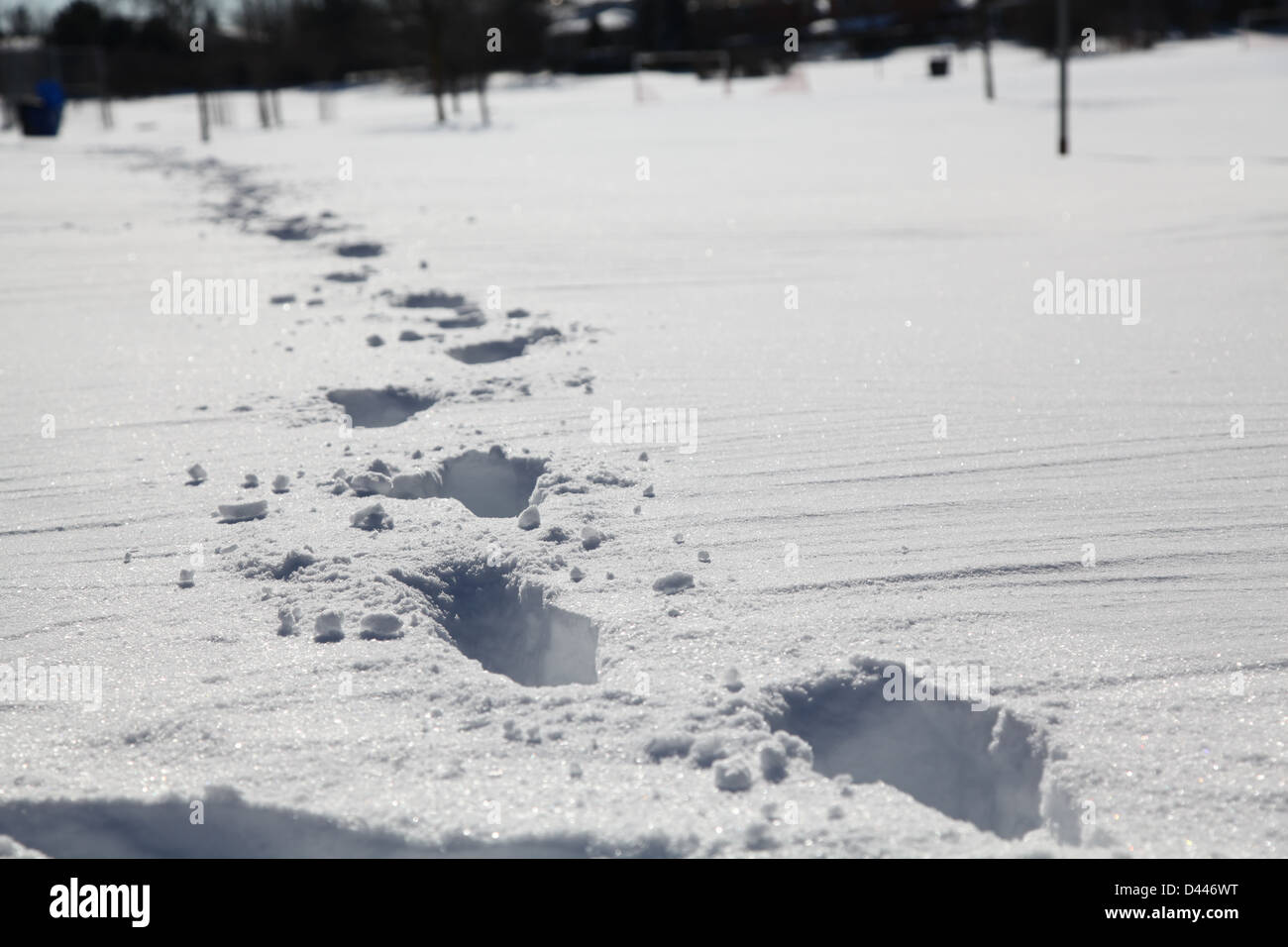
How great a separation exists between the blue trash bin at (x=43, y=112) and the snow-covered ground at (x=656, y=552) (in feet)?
63.7

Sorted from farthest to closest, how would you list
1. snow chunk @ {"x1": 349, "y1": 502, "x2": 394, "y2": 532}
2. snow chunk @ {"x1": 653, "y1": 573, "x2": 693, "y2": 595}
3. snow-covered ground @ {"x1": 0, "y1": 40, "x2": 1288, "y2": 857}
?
1. snow chunk @ {"x1": 349, "y1": 502, "x2": 394, "y2": 532}
2. snow chunk @ {"x1": 653, "y1": 573, "x2": 693, "y2": 595}
3. snow-covered ground @ {"x1": 0, "y1": 40, "x2": 1288, "y2": 857}

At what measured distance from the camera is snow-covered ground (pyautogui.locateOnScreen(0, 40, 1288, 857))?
207cm

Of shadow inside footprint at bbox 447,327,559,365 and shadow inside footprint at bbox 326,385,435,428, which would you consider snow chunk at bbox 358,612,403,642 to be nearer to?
shadow inside footprint at bbox 326,385,435,428

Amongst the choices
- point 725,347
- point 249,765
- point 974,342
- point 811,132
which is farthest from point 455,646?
point 811,132

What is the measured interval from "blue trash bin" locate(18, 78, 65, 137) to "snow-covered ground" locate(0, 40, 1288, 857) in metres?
19.4

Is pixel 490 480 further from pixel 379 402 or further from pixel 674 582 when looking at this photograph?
pixel 674 582

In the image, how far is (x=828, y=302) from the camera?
612 centimetres

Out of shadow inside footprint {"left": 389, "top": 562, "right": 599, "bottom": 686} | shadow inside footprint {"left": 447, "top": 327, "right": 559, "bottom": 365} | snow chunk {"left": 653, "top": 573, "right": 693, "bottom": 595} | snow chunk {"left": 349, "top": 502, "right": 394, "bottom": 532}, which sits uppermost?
shadow inside footprint {"left": 447, "top": 327, "right": 559, "bottom": 365}

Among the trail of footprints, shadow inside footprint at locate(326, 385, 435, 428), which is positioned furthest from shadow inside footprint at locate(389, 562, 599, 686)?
shadow inside footprint at locate(326, 385, 435, 428)

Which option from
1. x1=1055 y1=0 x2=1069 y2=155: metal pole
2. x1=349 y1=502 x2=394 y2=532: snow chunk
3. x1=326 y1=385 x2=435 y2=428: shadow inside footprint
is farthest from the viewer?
x1=1055 y1=0 x2=1069 y2=155: metal pole

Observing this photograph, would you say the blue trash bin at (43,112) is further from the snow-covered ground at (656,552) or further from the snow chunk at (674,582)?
the snow chunk at (674,582)

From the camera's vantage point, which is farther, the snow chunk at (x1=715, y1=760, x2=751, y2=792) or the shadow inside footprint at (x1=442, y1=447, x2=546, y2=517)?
the shadow inside footprint at (x1=442, y1=447, x2=546, y2=517)

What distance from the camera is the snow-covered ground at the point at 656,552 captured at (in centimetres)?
207
